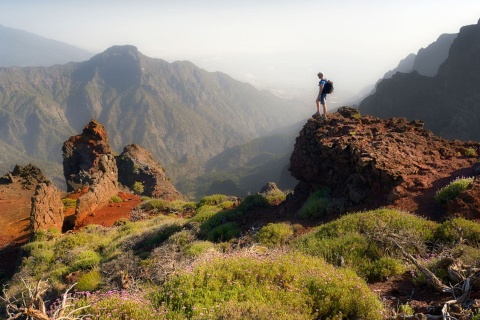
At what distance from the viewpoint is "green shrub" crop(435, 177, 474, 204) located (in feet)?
30.5

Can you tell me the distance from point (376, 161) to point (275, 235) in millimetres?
→ 4462

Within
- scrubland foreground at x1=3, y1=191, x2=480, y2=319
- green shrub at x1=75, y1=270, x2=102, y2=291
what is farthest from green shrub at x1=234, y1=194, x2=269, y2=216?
green shrub at x1=75, y1=270, x2=102, y2=291

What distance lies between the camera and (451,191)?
9.43 metres

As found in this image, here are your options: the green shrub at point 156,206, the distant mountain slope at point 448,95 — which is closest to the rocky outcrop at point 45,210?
the green shrub at point 156,206

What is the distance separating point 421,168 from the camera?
11688 millimetres

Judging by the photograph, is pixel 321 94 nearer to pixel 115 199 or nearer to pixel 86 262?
pixel 86 262

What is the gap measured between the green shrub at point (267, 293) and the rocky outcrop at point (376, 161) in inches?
218

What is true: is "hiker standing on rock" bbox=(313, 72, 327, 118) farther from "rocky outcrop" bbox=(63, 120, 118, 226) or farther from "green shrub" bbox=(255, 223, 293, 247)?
"rocky outcrop" bbox=(63, 120, 118, 226)

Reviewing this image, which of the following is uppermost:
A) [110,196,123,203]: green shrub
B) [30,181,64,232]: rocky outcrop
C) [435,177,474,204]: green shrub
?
[435,177,474,204]: green shrub

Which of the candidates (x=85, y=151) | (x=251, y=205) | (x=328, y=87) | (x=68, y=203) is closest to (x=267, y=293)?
(x=251, y=205)

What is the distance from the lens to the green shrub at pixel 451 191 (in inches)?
366

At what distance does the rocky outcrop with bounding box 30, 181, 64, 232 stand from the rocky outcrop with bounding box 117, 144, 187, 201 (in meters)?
21.9

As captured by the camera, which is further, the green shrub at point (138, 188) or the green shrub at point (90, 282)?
the green shrub at point (138, 188)

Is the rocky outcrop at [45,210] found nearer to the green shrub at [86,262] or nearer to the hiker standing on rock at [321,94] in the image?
the green shrub at [86,262]
